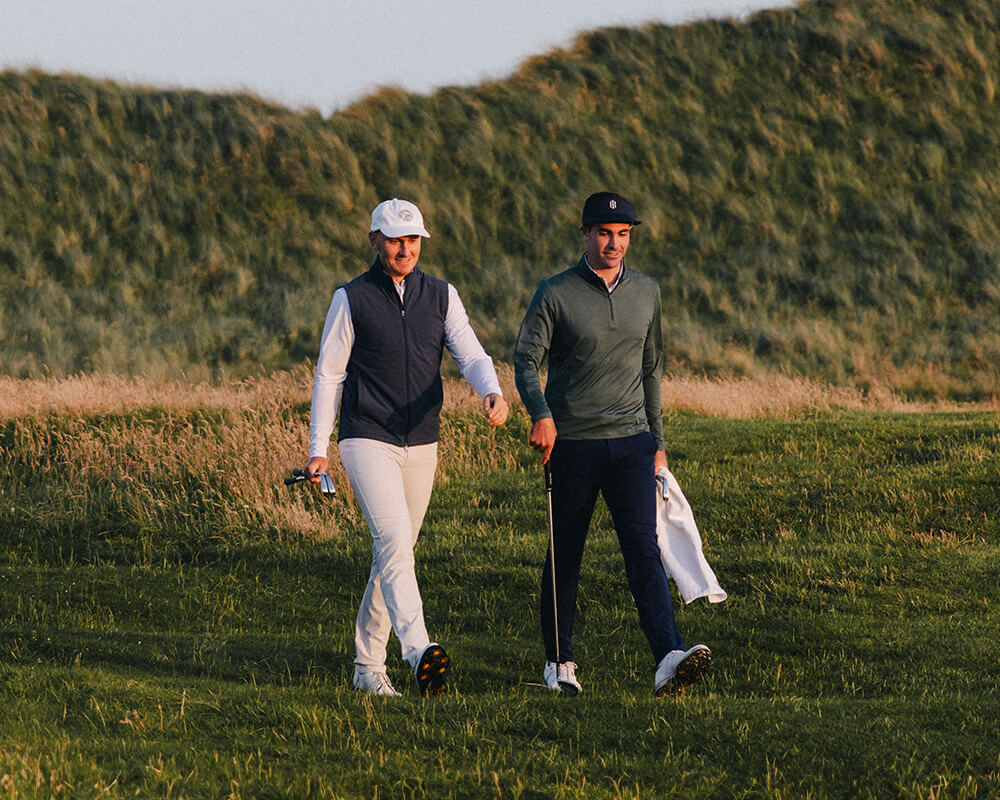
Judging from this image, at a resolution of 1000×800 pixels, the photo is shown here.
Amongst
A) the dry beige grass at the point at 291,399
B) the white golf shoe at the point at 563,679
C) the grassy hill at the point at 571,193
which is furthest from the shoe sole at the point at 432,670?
the grassy hill at the point at 571,193

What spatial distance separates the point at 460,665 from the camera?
337 inches

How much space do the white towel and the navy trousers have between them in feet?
0.57

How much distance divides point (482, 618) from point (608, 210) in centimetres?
418

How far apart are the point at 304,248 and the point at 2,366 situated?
9.84 meters

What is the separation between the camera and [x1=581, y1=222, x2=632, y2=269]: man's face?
7246 millimetres

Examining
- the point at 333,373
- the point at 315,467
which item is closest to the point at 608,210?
the point at 333,373

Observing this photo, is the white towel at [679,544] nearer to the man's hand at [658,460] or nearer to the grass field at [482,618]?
the man's hand at [658,460]

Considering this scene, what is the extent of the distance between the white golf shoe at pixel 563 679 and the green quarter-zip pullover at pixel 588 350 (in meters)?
1.36

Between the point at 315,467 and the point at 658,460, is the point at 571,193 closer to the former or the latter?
the point at 658,460

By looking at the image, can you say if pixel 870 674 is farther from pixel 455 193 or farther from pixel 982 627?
pixel 455 193

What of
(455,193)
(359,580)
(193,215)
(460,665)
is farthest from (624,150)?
(460,665)

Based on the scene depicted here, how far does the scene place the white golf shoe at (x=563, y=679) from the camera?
752cm

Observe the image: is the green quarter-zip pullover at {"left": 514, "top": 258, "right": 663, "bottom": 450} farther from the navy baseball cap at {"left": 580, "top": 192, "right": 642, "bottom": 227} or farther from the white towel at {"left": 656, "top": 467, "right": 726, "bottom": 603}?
the white towel at {"left": 656, "top": 467, "right": 726, "bottom": 603}

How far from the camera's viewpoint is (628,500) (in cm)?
730
